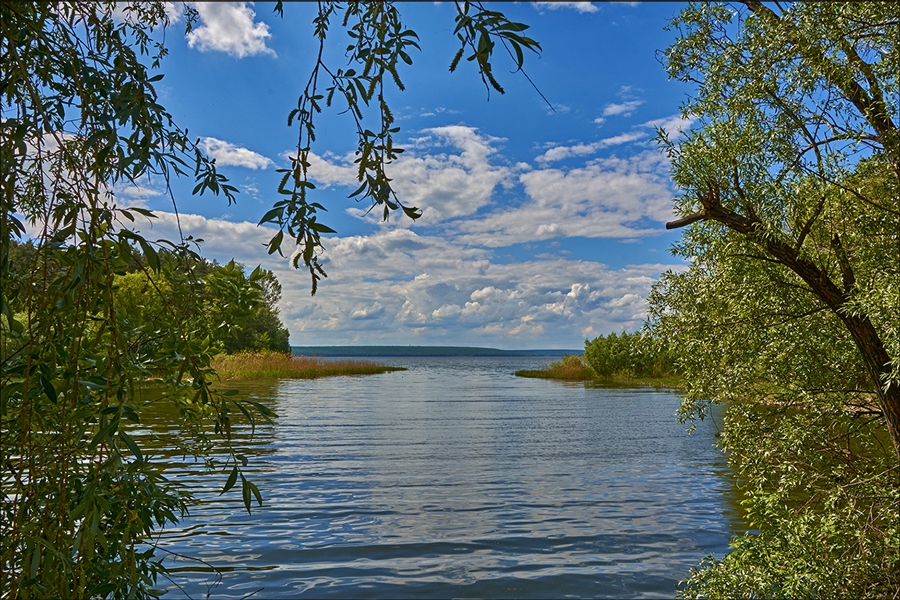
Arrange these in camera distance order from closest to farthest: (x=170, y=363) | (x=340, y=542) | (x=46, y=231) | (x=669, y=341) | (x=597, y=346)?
(x=46, y=231) < (x=170, y=363) < (x=669, y=341) < (x=340, y=542) < (x=597, y=346)

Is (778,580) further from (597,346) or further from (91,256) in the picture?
(597,346)

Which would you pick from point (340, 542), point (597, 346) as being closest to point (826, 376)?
point (340, 542)

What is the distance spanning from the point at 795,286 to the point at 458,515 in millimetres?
6433

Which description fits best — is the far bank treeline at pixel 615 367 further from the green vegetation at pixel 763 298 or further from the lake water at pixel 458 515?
the green vegetation at pixel 763 298

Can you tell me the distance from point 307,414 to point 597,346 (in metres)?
29.1

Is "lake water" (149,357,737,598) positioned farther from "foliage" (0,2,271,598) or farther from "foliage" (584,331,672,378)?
"foliage" (584,331,672,378)

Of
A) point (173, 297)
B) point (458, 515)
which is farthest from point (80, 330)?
point (458, 515)

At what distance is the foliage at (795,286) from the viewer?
20.5 ft

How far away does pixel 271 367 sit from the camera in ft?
150

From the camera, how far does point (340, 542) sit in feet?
30.4

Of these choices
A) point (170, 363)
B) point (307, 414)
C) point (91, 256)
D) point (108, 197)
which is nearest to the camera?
point (91, 256)

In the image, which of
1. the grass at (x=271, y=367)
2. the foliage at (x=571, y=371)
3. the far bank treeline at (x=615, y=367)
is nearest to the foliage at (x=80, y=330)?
the grass at (x=271, y=367)

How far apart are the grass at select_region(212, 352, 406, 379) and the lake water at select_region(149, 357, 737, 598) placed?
22.8 meters

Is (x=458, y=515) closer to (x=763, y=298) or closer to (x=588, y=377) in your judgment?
(x=763, y=298)
